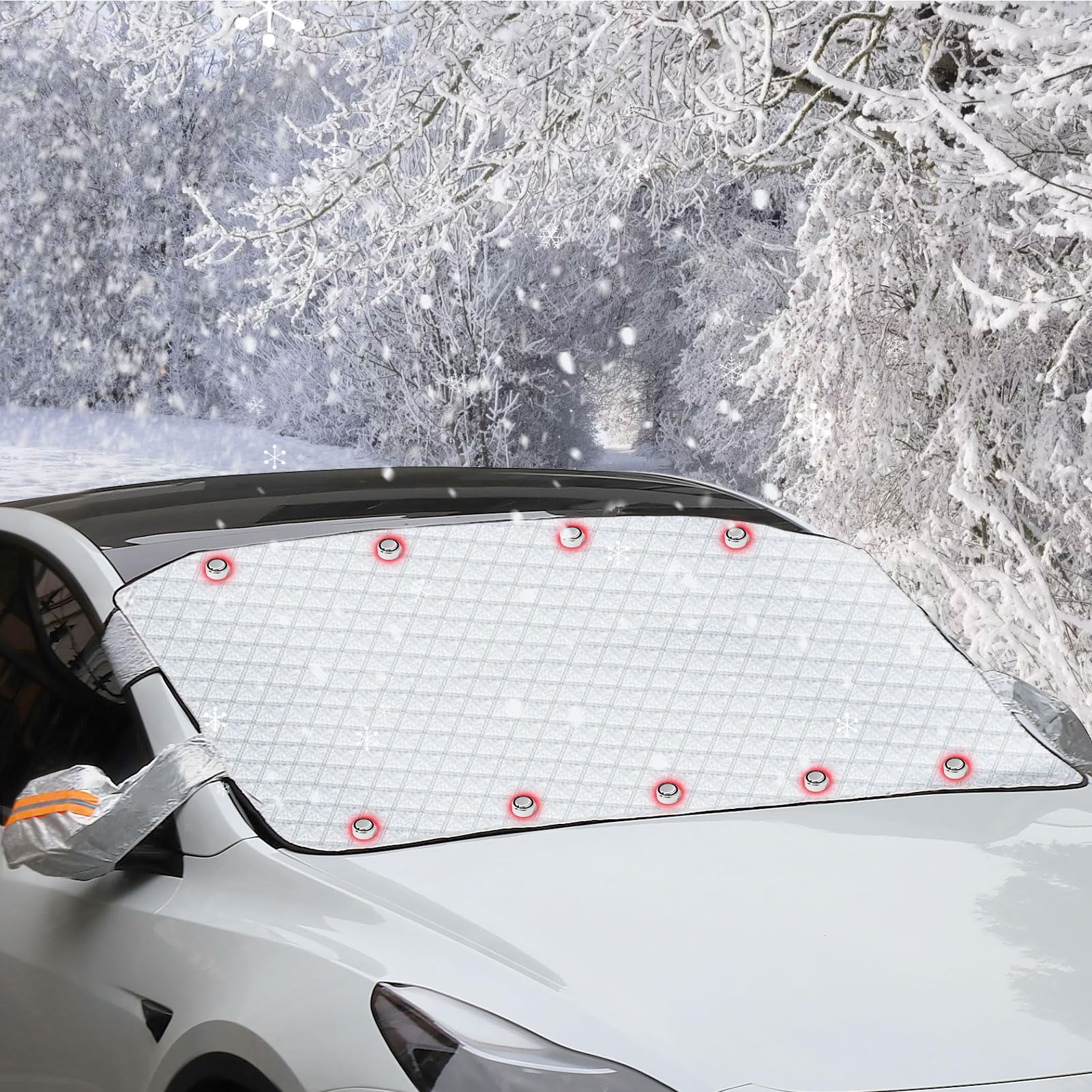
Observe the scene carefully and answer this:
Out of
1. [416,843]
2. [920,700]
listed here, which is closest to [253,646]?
[416,843]

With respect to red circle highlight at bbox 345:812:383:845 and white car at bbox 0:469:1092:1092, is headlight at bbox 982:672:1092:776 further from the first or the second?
red circle highlight at bbox 345:812:383:845

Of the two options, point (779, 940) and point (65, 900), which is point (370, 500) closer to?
point (65, 900)

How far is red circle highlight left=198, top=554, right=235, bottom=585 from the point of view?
2.38 meters

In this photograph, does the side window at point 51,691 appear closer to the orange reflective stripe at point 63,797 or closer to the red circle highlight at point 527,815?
the orange reflective stripe at point 63,797

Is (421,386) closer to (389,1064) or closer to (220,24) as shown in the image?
(220,24)

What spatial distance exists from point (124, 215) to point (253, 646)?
1043 inches

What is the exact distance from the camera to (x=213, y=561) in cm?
239

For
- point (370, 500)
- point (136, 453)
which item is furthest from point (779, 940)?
point (136, 453)

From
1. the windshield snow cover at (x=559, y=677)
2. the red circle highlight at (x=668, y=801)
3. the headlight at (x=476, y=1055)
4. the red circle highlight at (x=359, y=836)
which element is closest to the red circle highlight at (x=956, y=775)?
the windshield snow cover at (x=559, y=677)

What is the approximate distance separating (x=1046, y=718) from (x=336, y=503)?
5.17ft

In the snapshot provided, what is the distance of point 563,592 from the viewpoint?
8.50ft

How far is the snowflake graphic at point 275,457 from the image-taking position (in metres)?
23.5

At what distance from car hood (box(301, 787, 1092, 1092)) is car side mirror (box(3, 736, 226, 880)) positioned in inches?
10.2

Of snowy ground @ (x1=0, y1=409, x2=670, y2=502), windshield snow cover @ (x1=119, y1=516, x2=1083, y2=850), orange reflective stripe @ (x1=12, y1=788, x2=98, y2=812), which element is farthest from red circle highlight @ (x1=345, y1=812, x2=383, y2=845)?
snowy ground @ (x1=0, y1=409, x2=670, y2=502)
